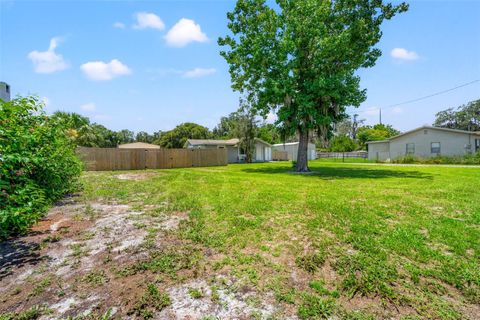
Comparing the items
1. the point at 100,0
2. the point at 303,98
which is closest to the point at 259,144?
the point at 303,98

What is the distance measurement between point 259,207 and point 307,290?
3.07 m

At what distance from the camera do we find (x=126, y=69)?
1381 centimetres

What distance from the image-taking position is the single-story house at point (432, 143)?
72.9 feet

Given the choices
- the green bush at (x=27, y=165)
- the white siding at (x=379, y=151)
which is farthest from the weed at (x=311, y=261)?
the white siding at (x=379, y=151)

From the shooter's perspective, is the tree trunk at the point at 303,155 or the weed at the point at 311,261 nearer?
the weed at the point at 311,261

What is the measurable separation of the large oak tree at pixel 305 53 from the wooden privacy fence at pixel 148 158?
893 centimetres

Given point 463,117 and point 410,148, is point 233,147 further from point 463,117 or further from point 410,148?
point 463,117

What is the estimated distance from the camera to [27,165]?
3.79 metres

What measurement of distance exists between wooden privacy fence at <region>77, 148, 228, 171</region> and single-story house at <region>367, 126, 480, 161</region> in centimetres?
1842

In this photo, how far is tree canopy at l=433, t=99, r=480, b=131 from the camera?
4759 cm

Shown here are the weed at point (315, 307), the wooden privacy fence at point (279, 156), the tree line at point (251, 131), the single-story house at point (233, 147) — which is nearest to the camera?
the weed at point (315, 307)

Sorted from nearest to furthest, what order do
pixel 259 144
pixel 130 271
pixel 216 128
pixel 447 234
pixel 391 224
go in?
1. pixel 130 271
2. pixel 447 234
3. pixel 391 224
4. pixel 259 144
5. pixel 216 128

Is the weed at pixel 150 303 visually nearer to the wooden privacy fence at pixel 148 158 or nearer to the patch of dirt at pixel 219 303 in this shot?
the patch of dirt at pixel 219 303

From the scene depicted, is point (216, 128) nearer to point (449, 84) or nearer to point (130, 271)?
point (449, 84)
